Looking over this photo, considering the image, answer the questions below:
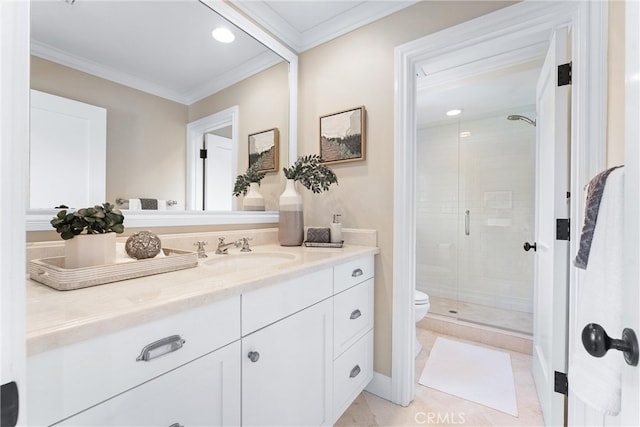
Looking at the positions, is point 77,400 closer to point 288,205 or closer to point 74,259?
point 74,259

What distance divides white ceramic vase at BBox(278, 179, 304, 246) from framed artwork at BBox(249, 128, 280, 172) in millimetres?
261

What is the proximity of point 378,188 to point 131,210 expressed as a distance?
1266 millimetres

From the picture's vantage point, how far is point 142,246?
1.01 meters

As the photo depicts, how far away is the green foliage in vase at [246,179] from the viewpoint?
1725mm

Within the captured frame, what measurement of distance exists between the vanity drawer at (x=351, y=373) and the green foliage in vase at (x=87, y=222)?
107 centimetres

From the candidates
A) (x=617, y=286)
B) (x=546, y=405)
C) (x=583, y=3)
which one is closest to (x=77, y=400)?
(x=617, y=286)

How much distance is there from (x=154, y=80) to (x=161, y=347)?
1214mm

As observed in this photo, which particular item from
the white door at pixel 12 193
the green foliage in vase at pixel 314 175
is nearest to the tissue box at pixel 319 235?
the green foliage in vase at pixel 314 175

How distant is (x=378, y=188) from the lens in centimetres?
169

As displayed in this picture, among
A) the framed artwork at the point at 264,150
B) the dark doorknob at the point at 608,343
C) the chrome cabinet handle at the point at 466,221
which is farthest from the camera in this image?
the chrome cabinet handle at the point at 466,221

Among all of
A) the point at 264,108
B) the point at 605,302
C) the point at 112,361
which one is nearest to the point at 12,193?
the point at 112,361

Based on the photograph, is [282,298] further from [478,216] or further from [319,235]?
[478,216]

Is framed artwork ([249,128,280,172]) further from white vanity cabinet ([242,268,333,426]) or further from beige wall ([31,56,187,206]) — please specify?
white vanity cabinet ([242,268,333,426])

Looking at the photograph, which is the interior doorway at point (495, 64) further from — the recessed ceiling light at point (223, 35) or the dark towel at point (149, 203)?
the dark towel at point (149, 203)
